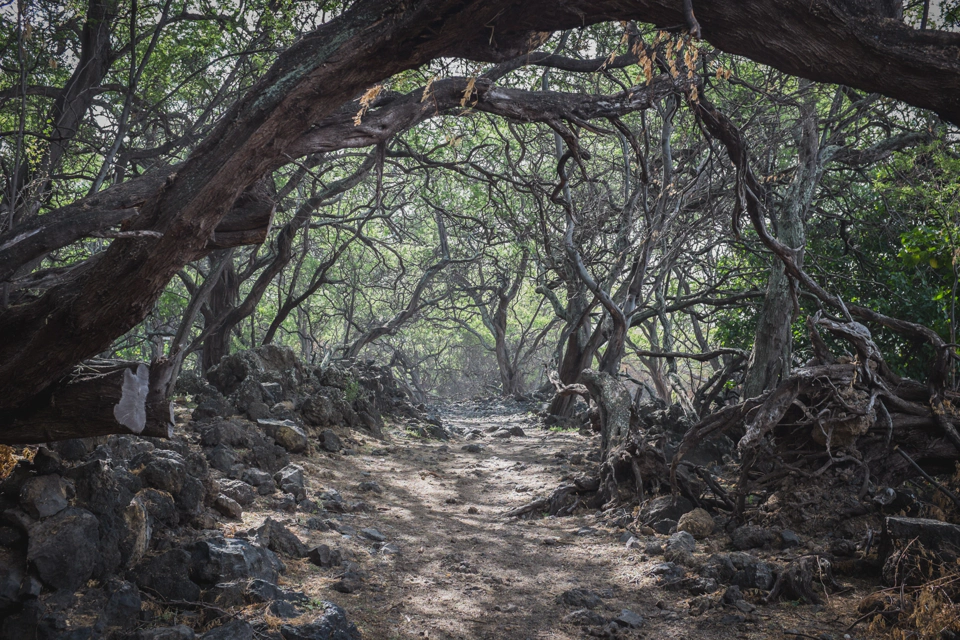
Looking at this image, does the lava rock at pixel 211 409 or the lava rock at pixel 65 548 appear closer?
the lava rock at pixel 65 548

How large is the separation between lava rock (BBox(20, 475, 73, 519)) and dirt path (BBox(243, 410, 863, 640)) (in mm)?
1317

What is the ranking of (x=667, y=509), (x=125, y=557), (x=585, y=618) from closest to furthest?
1. (x=125, y=557)
2. (x=585, y=618)
3. (x=667, y=509)

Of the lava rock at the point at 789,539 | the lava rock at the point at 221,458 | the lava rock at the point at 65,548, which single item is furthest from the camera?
the lava rock at the point at 221,458

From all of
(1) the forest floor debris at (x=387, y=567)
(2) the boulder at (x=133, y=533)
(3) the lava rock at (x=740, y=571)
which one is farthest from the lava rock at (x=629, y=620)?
(2) the boulder at (x=133, y=533)

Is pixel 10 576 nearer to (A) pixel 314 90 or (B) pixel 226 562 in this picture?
(B) pixel 226 562

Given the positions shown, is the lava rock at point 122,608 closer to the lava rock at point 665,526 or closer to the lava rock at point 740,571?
the lava rock at point 740,571

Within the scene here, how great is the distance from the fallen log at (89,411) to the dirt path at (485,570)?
1.34m

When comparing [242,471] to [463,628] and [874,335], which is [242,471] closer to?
[463,628]

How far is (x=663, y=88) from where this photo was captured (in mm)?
4379

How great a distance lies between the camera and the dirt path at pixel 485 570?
3.54 metres

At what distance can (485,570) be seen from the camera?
4641 millimetres

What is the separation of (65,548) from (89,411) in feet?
2.06

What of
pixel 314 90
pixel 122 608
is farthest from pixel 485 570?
pixel 314 90

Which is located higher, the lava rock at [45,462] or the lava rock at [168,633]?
the lava rock at [45,462]
